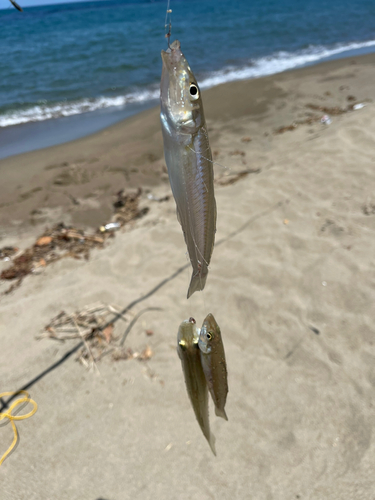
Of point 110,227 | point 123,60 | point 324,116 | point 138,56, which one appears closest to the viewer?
point 110,227

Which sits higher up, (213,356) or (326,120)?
(213,356)

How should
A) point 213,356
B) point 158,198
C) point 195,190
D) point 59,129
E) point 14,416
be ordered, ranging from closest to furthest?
point 195,190, point 213,356, point 14,416, point 158,198, point 59,129

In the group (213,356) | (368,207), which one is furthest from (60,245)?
(213,356)

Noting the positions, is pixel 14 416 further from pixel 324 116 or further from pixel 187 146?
pixel 324 116

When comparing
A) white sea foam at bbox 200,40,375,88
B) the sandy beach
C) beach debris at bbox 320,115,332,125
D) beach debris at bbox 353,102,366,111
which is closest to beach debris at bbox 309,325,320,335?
the sandy beach

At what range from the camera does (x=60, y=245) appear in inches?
231

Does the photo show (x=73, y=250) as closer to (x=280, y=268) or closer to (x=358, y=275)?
(x=280, y=268)

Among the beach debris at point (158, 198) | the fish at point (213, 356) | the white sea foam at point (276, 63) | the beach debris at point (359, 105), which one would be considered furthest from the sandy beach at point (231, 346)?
the white sea foam at point (276, 63)

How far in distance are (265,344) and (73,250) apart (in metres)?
3.49

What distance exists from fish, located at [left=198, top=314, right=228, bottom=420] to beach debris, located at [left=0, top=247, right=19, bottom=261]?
5287 millimetres

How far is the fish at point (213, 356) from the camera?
52.4 inches

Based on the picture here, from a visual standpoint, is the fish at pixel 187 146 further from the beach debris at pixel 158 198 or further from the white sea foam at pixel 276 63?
the white sea foam at pixel 276 63

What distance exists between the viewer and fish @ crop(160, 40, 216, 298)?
3.70ft

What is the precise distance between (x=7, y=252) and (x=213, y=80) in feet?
40.8
